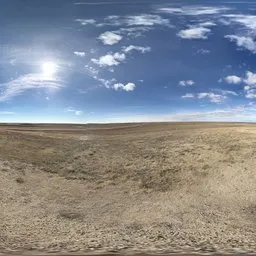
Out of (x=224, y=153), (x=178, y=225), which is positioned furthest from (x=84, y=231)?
(x=224, y=153)

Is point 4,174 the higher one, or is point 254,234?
point 4,174

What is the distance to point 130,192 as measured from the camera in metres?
24.5

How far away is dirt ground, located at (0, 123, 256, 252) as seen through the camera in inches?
703

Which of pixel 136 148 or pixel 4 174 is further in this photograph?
pixel 136 148

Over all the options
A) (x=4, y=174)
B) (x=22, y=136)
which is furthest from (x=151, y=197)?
(x=22, y=136)

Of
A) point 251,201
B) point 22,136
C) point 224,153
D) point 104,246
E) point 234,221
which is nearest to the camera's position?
point 104,246

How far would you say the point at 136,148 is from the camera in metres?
32.0

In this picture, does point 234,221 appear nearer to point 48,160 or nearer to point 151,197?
point 151,197

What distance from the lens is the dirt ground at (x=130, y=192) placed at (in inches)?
703

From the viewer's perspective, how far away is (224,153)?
29000mm

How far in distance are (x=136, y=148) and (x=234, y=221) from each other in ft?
41.4

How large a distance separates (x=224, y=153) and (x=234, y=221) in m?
9.09

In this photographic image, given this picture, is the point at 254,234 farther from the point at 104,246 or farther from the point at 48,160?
the point at 48,160

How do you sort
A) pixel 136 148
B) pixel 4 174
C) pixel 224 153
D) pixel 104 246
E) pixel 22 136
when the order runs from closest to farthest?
pixel 104 246 → pixel 4 174 → pixel 224 153 → pixel 136 148 → pixel 22 136
